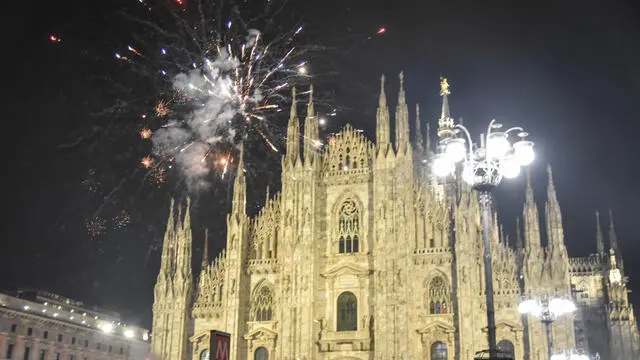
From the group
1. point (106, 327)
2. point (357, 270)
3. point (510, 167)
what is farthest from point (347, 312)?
point (106, 327)

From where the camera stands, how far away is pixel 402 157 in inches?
1774

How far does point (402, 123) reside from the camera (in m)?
46.2

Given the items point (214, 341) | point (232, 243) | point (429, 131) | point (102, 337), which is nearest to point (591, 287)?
point (429, 131)

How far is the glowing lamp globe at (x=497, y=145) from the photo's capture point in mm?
17734

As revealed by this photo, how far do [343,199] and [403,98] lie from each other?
8.53 m

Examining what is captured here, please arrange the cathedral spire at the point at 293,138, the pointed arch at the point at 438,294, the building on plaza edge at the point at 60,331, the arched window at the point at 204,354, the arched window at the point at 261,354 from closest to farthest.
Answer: the pointed arch at the point at 438,294
the arched window at the point at 261,354
the arched window at the point at 204,354
the cathedral spire at the point at 293,138
the building on plaza edge at the point at 60,331

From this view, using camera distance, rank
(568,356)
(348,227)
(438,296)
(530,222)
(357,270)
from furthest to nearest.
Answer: (348,227), (357,270), (438,296), (530,222), (568,356)

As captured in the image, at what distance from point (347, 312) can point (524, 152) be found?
28545mm

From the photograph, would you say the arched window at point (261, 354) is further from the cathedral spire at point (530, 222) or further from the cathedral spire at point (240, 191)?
the cathedral spire at point (530, 222)

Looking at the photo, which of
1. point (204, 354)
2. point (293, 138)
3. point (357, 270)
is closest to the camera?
point (357, 270)

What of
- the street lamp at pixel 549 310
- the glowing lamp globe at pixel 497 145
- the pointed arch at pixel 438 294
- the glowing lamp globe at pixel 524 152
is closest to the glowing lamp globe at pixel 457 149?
the glowing lamp globe at pixel 497 145

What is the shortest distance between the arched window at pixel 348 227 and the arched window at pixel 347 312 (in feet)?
10.6

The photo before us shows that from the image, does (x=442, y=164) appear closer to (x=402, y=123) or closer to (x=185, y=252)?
(x=402, y=123)

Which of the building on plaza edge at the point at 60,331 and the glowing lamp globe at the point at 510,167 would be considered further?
the building on plaza edge at the point at 60,331
